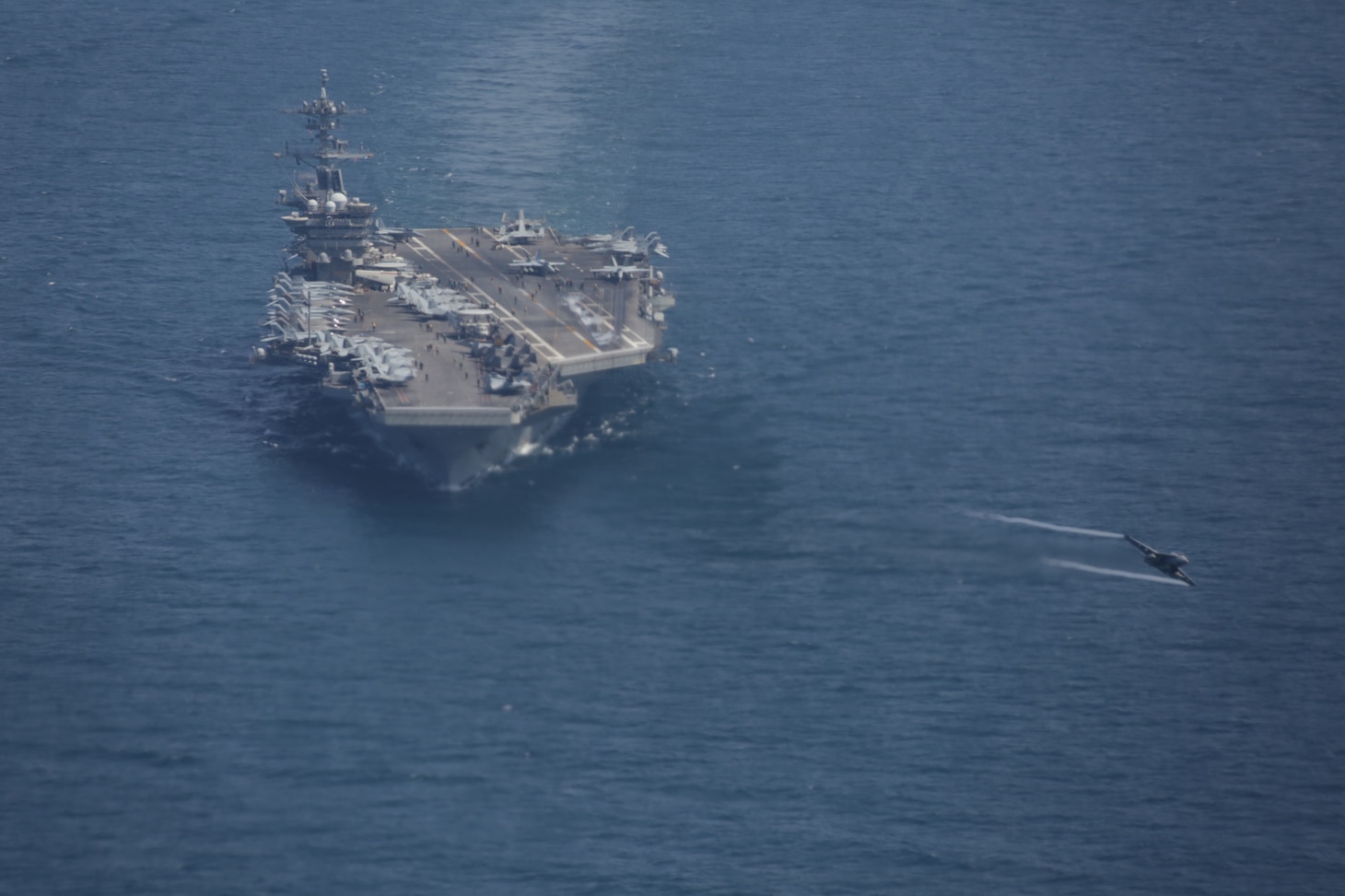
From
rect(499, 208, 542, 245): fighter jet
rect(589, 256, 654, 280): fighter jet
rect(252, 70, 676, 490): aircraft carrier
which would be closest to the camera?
rect(252, 70, 676, 490): aircraft carrier

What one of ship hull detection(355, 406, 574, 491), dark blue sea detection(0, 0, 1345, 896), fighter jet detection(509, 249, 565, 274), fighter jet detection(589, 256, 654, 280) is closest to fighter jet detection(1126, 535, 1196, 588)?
dark blue sea detection(0, 0, 1345, 896)

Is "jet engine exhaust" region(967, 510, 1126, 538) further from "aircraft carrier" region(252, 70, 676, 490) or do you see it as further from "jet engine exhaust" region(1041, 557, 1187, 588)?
"aircraft carrier" region(252, 70, 676, 490)

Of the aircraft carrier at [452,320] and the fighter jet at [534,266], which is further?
the fighter jet at [534,266]

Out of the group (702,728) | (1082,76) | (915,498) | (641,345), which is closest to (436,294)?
(641,345)

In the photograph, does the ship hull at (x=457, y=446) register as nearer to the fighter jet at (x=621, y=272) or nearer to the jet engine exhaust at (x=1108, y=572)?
the fighter jet at (x=621, y=272)

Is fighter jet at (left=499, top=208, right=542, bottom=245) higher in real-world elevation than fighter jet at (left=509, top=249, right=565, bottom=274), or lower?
higher

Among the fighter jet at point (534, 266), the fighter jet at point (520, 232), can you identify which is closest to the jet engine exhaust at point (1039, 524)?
the fighter jet at point (534, 266)

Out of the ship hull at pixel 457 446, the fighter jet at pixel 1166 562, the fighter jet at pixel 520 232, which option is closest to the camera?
the fighter jet at pixel 1166 562
